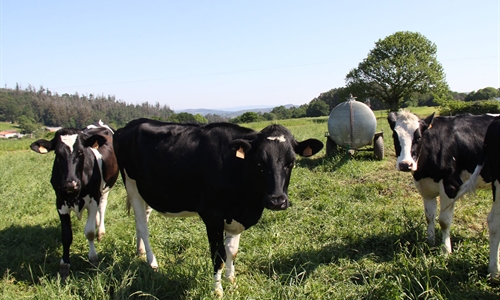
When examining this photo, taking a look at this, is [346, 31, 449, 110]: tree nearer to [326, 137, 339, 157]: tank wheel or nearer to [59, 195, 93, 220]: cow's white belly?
[326, 137, 339, 157]: tank wheel

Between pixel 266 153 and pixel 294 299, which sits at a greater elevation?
pixel 266 153

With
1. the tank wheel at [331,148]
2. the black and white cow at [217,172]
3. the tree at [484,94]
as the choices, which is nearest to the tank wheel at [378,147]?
the tank wheel at [331,148]

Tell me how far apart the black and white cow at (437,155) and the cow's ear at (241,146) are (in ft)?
7.28

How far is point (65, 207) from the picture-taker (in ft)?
15.7

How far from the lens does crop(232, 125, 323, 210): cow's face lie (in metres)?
3.36

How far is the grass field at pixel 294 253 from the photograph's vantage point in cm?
361

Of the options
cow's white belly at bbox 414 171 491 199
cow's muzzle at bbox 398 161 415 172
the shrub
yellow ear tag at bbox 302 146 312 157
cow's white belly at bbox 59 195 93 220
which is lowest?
cow's white belly at bbox 59 195 93 220

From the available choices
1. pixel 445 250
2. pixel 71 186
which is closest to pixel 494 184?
pixel 445 250

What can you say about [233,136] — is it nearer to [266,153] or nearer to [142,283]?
[266,153]

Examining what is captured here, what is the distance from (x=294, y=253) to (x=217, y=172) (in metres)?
1.81

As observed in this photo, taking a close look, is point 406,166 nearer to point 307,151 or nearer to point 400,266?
point 400,266

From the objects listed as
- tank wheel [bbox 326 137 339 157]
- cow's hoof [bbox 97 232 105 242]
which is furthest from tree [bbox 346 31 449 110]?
cow's hoof [bbox 97 232 105 242]

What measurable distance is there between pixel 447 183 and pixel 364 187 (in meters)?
2.88

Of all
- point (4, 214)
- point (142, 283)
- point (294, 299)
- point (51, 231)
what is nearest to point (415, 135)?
point (294, 299)
